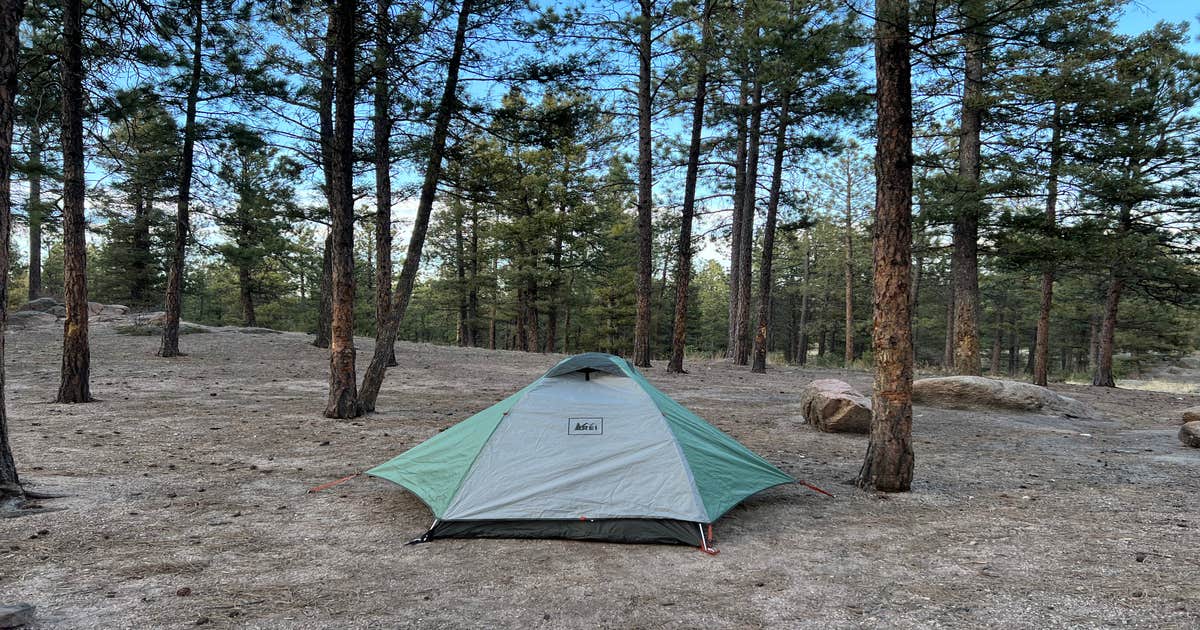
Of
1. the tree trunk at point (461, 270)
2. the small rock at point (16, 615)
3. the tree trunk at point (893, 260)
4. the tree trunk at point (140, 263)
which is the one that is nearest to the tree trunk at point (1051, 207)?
the tree trunk at point (893, 260)

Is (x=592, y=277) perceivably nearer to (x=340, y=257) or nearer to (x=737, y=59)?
(x=737, y=59)

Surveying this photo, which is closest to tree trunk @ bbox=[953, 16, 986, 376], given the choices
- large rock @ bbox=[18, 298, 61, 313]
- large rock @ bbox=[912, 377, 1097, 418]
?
large rock @ bbox=[912, 377, 1097, 418]

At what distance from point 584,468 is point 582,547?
595 millimetres

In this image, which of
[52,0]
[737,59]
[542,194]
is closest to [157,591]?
[52,0]

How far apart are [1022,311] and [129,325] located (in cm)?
4665

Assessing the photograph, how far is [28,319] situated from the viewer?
20.9 meters

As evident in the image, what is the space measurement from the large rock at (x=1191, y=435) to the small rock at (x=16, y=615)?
1085 cm

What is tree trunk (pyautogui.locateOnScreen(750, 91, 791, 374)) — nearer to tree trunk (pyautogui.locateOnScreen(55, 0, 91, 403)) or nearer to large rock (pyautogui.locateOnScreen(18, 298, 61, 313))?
tree trunk (pyautogui.locateOnScreen(55, 0, 91, 403))

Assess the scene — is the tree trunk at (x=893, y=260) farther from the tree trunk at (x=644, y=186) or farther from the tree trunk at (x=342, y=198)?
the tree trunk at (x=644, y=186)

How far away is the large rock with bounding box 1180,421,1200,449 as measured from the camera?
746cm

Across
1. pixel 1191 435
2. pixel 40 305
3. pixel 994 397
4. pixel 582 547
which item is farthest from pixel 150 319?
pixel 1191 435

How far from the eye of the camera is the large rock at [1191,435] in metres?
7.46

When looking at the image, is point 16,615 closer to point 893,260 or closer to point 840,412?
point 893,260

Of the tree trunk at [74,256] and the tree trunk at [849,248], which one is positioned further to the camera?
the tree trunk at [849,248]
